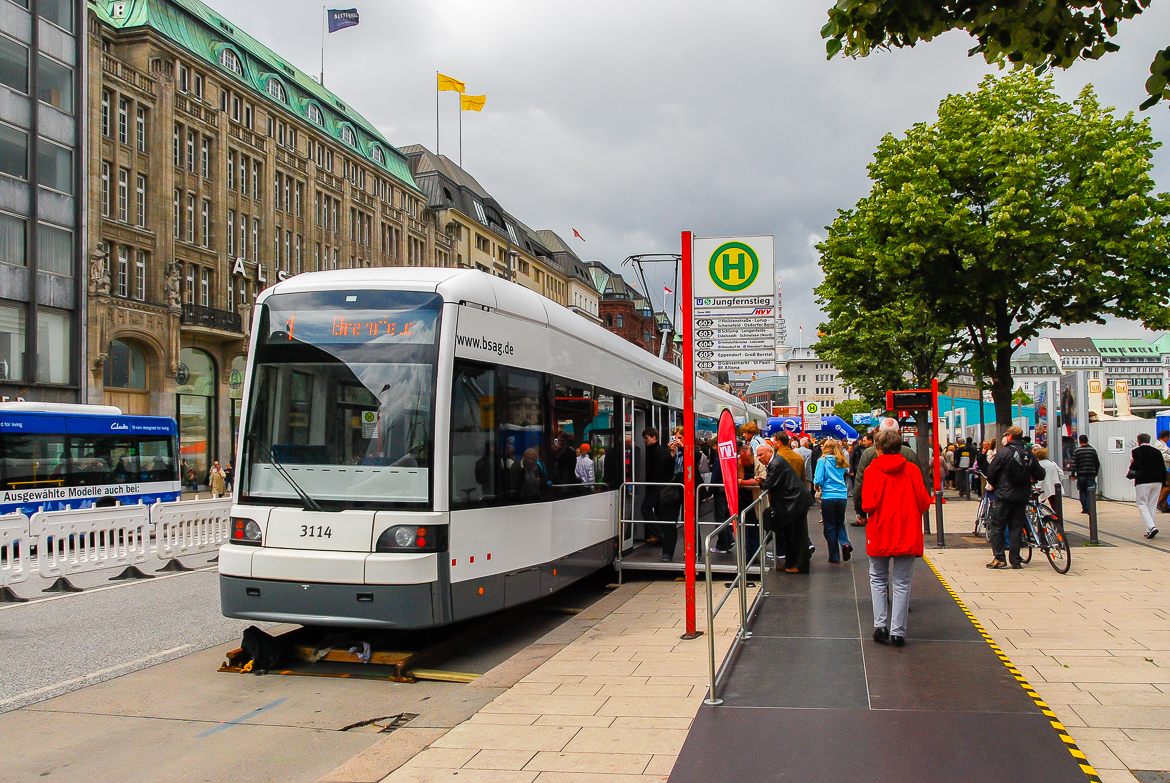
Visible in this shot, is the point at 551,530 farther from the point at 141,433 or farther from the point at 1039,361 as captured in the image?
the point at 1039,361

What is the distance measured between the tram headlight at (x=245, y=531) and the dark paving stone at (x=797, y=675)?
3.77 metres

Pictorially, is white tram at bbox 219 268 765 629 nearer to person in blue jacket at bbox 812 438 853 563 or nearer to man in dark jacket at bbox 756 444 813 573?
man in dark jacket at bbox 756 444 813 573

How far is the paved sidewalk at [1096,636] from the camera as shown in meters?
5.26

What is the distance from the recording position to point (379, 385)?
773cm

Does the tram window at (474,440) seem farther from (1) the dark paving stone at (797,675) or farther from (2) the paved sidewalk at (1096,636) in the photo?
(2) the paved sidewalk at (1096,636)

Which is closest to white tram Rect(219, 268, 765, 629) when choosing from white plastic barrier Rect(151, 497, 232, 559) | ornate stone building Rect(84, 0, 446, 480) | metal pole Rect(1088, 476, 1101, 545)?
white plastic barrier Rect(151, 497, 232, 559)

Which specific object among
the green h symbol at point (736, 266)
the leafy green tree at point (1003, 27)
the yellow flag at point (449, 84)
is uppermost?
the yellow flag at point (449, 84)

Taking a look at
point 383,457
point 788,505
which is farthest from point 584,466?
point 383,457

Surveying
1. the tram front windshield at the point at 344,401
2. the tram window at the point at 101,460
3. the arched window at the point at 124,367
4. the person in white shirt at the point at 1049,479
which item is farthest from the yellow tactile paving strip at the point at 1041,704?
the arched window at the point at 124,367

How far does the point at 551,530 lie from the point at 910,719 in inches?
172

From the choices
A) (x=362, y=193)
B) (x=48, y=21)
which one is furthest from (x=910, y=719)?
(x=362, y=193)

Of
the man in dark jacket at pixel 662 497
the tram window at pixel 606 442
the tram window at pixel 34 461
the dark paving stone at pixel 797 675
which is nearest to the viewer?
the dark paving stone at pixel 797 675

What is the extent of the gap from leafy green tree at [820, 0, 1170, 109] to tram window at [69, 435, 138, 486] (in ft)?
66.1

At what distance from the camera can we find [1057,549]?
1197 cm
